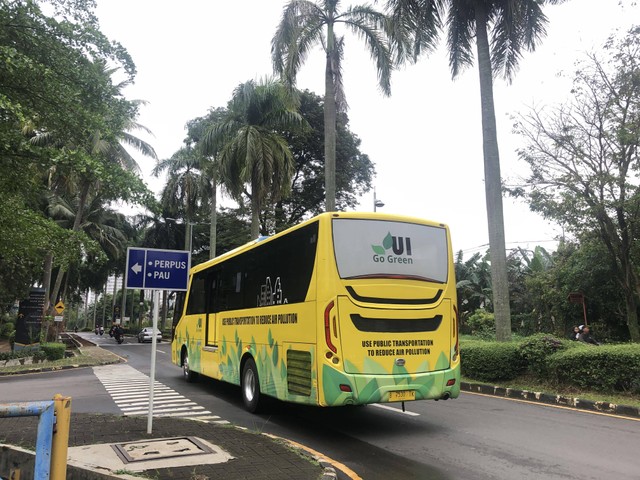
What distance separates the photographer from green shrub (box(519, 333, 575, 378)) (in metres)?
11.2

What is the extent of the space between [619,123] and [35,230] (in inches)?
699

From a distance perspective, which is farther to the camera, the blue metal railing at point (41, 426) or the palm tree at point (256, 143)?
the palm tree at point (256, 143)

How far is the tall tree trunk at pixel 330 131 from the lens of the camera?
16.8m

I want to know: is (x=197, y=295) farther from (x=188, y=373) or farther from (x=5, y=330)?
(x=5, y=330)

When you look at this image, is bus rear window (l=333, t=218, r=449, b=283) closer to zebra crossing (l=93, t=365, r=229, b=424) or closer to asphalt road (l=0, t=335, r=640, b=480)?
asphalt road (l=0, t=335, r=640, b=480)

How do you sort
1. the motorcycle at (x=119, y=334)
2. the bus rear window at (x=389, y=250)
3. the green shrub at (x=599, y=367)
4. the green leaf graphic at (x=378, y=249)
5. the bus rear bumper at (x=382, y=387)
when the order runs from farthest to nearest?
1. the motorcycle at (x=119, y=334)
2. the green shrub at (x=599, y=367)
3. the green leaf graphic at (x=378, y=249)
4. the bus rear window at (x=389, y=250)
5. the bus rear bumper at (x=382, y=387)

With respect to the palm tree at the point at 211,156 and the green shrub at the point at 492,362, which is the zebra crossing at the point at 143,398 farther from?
the palm tree at the point at 211,156

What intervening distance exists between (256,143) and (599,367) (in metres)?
15.9

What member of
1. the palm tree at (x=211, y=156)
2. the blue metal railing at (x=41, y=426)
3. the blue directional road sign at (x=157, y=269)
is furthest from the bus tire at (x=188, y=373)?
the palm tree at (x=211, y=156)

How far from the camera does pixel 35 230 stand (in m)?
12.0

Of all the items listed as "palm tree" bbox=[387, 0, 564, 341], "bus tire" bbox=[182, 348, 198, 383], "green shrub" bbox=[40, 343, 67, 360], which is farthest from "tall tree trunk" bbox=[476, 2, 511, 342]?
"green shrub" bbox=[40, 343, 67, 360]

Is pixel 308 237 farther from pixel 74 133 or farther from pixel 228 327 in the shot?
pixel 74 133

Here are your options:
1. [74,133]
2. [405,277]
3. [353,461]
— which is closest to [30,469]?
[353,461]

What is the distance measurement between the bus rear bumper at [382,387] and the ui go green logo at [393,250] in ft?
5.56
